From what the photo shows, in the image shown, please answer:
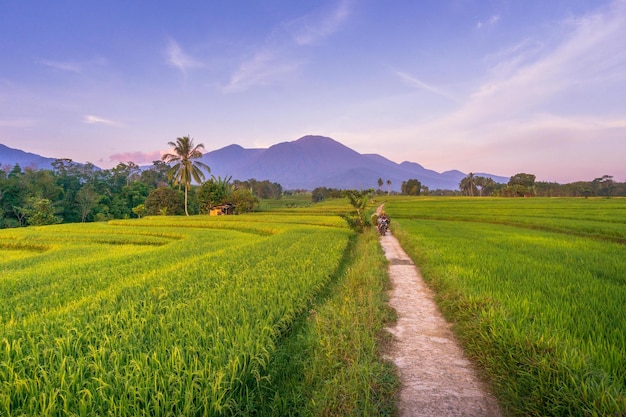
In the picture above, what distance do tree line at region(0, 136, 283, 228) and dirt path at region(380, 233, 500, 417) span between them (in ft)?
123

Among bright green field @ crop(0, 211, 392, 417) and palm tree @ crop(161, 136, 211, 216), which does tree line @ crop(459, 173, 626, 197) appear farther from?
bright green field @ crop(0, 211, 392, 417)

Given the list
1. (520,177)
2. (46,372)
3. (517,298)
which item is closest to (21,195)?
(46,372)

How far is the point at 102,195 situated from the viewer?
5559 cm

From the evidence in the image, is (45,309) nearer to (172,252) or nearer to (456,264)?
(172,252)

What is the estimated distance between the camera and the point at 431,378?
360 cm

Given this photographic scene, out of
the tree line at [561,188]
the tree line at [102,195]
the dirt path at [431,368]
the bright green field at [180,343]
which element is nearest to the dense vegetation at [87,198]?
the tree line at [102,195]

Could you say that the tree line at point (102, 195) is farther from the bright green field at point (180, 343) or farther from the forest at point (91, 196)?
the bright green field at point (180, 343)

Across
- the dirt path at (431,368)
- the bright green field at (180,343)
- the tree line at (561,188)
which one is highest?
the tree line at (561,188)

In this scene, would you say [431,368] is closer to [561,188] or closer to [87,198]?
[87,198]

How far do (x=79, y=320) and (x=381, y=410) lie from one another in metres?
4.43

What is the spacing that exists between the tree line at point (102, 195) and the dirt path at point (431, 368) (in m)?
37.4

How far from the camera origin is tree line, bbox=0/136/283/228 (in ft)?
136

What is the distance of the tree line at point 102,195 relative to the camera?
41.4 meters

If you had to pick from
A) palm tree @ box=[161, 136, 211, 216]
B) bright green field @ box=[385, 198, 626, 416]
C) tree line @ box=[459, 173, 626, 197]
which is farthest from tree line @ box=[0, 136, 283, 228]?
tree line @ box=[459, 173, 626, 197]
